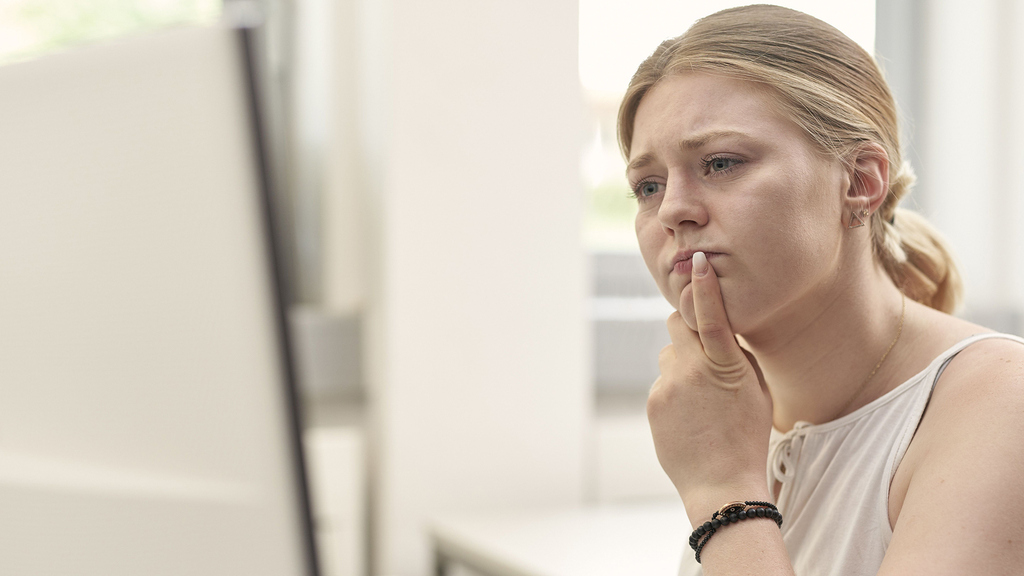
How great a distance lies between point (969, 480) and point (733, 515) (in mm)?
164

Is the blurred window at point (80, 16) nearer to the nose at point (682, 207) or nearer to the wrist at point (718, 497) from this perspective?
the nose at point (682, 207)

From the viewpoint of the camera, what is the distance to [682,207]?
651mm

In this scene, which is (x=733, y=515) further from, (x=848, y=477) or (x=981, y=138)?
(x=981, y=138)

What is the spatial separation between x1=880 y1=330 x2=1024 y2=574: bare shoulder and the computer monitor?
46cm

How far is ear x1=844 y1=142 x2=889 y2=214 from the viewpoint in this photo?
0.69 m

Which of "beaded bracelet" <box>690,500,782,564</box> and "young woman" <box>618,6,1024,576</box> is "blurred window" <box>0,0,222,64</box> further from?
"beaded bracelet" <box>690,500,782,564</box>

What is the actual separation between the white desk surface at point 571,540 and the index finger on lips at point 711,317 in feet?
1.88

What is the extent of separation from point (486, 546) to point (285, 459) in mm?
1170

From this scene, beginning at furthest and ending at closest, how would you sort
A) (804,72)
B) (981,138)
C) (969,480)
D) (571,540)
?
(981,138) < (571,540) < (804,72) < (969,480)

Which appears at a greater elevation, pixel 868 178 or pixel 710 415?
pixel 868 178

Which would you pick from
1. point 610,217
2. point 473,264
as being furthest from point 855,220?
point 610,217

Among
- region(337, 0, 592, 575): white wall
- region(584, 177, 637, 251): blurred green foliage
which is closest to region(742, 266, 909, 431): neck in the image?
Result: region(337, 0, 592, 575): white wall

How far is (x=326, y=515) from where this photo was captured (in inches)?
68.7

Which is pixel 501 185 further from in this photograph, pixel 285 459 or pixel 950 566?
pixel 285 459
